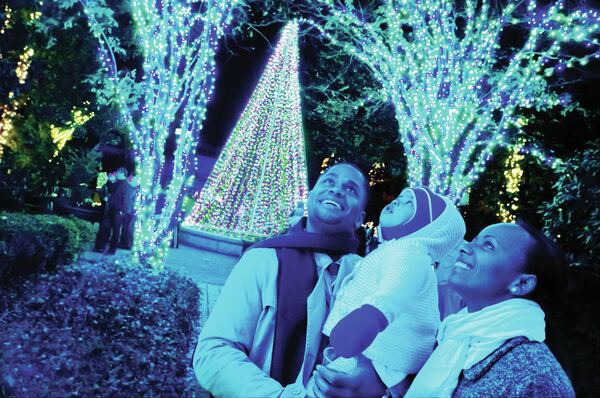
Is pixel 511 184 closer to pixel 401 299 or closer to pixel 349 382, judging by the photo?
pixel 401 299

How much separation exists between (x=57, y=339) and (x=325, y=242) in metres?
4.08

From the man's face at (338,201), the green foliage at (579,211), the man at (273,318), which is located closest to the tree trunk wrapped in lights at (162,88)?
the green foliage at (579,211)

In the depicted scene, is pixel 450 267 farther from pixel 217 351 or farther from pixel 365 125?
pixel 365 125

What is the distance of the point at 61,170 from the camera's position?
10.2 metres

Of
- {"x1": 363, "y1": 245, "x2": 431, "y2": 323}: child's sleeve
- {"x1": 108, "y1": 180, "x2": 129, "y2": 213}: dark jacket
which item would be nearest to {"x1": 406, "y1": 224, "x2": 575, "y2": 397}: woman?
{"x1": 363, "y1": 245, "x2": 431, "y2": 323}: child's sleeve

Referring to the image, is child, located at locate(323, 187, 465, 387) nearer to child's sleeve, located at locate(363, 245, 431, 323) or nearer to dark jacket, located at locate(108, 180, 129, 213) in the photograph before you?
child's sleeve, located at locate(363, 245, 431, 323)

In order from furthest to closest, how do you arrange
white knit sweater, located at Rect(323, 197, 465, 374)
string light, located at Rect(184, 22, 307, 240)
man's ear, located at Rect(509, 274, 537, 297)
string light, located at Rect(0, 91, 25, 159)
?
string light, located at Rect(184, 22, 307, 240) < string light, located at Rect(0, 91, 25, 159) < man's ear, located at Rect(509, 274, 537, 297) < white knit sweater, located at Rect(323, 197, 465, 374)

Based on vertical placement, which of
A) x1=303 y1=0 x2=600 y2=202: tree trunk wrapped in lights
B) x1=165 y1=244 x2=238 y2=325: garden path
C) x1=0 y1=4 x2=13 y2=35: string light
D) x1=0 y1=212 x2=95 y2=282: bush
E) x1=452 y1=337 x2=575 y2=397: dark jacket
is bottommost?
x1=165 y1=244 x2=238 y2=325: garden path

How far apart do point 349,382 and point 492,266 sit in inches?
30.9

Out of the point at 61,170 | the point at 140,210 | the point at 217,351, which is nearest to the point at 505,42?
the point at 140,210

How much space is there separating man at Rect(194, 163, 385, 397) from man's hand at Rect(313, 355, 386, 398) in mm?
112

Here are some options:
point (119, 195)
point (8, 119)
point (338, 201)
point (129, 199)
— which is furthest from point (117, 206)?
point (338, 201)

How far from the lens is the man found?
206cm

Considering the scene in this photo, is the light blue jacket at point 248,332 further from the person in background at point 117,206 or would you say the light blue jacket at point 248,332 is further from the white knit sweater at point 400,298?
the person in background at point 117,206
